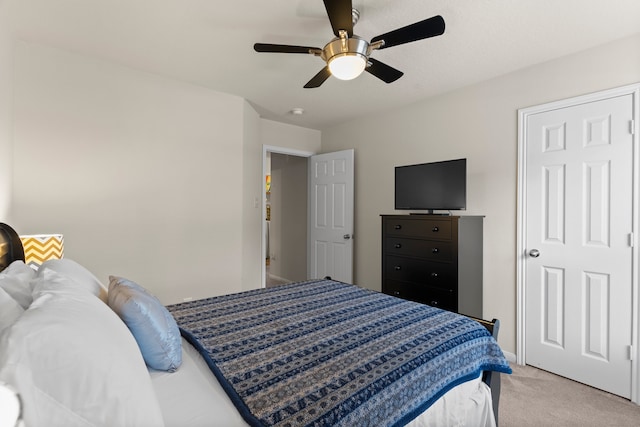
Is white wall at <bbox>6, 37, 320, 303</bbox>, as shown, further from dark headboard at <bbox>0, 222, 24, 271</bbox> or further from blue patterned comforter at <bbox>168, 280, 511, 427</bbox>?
blue patterned comforter at <bbox>168, 280, 511, 427</bbox>

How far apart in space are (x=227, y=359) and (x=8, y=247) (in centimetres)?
128

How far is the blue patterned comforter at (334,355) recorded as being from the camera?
3.23 ft

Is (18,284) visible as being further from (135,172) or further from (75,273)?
(135,172)

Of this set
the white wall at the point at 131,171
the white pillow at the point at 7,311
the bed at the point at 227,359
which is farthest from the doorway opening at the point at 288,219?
the white pillow at the point at 7,311

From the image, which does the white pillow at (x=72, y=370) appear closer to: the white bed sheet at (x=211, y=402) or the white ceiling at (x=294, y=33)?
the white bed sheet at (x=211, y=402)

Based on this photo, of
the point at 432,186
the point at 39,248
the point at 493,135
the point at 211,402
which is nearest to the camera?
the point at 211,402

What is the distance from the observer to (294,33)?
7.22 ft

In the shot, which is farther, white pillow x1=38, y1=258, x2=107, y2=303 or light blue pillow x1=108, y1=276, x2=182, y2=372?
white pillow x1=38, y1=258, x2=107, y2=303

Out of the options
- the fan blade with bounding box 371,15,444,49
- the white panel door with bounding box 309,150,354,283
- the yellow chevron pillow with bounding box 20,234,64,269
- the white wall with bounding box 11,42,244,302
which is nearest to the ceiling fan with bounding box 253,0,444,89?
the fan blade with bounding box 371,15,444,49

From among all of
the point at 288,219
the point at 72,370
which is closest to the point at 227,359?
the point at 72,370

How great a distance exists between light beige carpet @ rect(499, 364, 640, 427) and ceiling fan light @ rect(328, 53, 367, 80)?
7.82ft

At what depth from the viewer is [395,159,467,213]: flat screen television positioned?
284 cm

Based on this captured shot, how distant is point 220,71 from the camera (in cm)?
281

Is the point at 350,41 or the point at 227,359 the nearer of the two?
the point at 227,359
